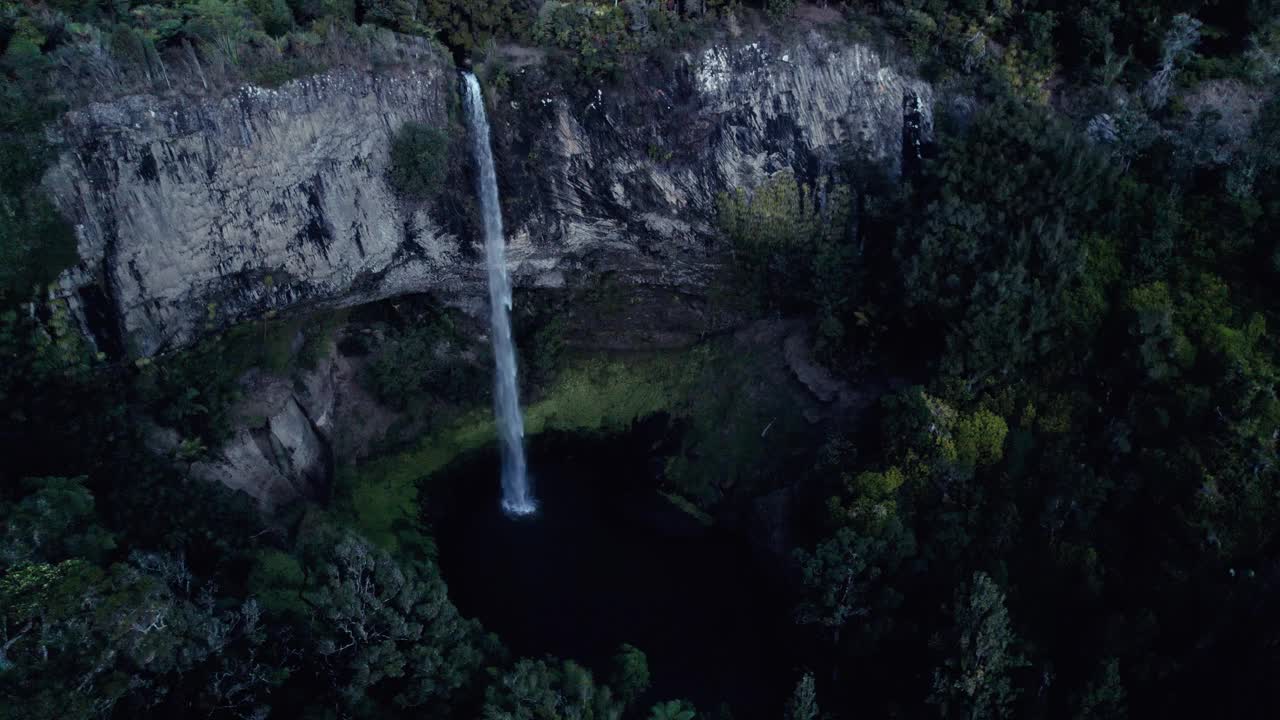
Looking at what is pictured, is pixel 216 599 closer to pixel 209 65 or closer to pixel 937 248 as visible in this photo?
pixel 209 65

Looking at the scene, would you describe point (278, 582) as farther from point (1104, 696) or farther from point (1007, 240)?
point (1007, 240)

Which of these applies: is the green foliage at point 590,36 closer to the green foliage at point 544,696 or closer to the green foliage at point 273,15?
the green foliage at point 273,15

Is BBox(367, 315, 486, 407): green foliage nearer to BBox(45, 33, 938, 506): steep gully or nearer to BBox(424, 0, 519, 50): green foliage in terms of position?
BBox(45, 33, 938, 506): steep gully

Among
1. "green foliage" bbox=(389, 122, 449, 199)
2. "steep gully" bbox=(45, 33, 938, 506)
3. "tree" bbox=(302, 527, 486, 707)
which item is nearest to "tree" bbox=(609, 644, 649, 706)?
"tree" bbox=(302, 527, 486, 707)

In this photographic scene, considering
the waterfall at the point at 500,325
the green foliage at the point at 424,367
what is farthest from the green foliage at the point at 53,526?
the waterfall at the point at 500,325

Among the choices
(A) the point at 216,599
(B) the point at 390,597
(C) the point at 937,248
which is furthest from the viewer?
(C) the point at 937,248

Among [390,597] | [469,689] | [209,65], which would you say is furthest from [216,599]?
[209,65]

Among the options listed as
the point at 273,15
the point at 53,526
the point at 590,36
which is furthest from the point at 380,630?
the point at 590,36

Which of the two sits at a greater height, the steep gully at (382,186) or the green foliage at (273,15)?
the green foliage at (273,15)
